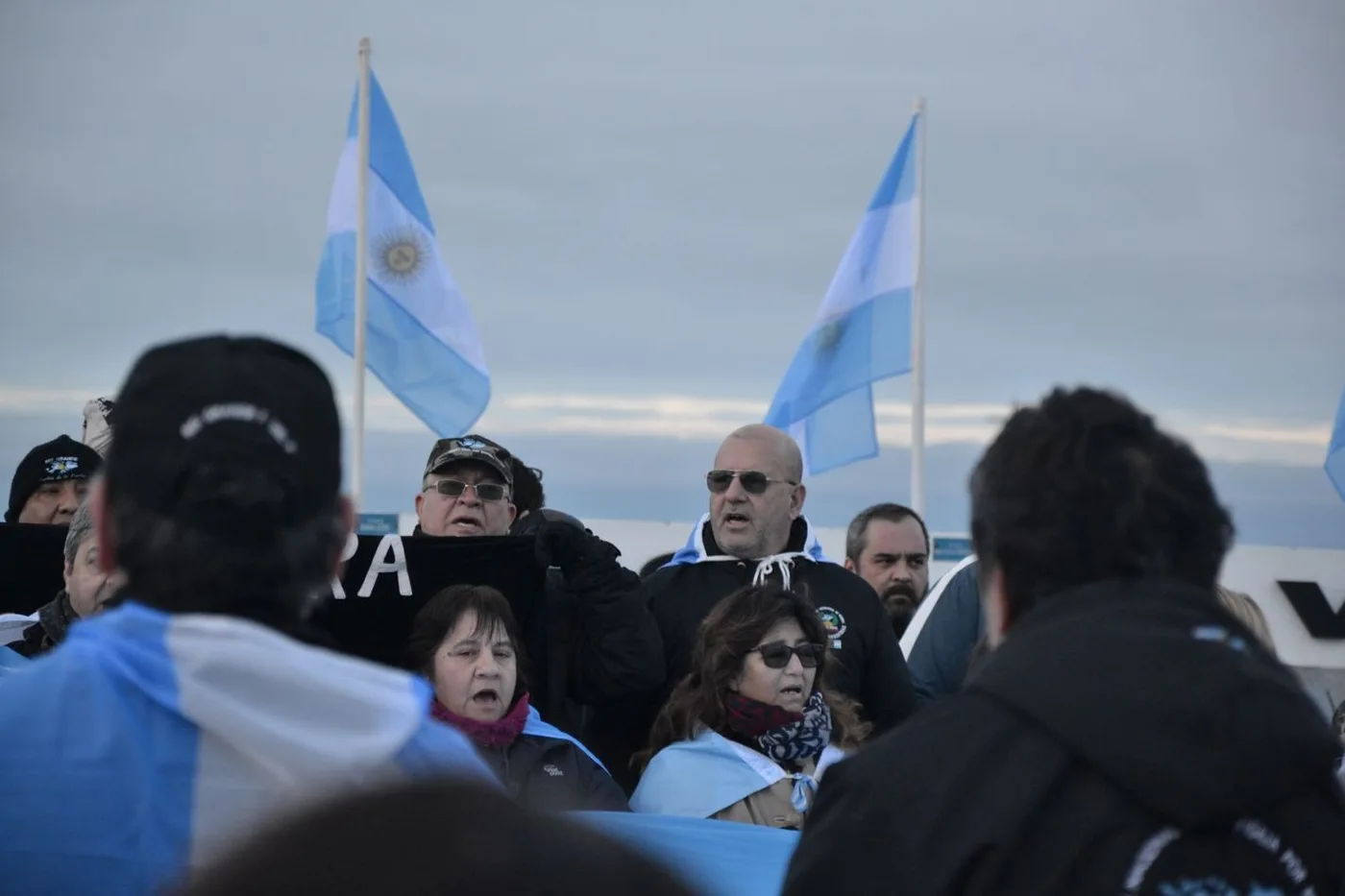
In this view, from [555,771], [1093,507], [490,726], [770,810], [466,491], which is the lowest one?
[770,810]

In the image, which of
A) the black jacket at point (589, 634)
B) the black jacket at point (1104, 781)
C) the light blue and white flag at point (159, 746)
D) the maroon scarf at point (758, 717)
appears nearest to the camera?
the light blue and white flag at point (159, 746)

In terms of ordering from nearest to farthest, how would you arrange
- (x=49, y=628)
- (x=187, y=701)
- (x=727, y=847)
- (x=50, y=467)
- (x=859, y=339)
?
1. (x=187, y=701)
2. (x=727, y=847)
3. (x=49, y=628)
4. (x=50, y=467)
5. (x=859, y=339)

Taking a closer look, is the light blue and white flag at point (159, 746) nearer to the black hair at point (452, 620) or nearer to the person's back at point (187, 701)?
the person's back at point (187, 701)

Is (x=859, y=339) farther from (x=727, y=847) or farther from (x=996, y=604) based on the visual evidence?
(x=996, y=604)

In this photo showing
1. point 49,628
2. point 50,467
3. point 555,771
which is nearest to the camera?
point 49,628

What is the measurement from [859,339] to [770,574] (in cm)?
635

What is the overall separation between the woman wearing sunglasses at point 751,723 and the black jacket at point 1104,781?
2.73m

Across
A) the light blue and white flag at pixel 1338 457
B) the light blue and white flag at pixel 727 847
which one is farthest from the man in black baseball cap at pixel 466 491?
the light blue and white flag at pixel 1338 457

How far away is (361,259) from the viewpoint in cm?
1073

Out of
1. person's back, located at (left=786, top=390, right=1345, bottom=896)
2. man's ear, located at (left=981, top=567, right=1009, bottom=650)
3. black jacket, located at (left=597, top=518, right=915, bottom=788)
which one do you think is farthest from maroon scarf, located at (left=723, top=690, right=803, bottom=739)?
person's back, located at (left=786, top=390, right=1345, bottom=896)

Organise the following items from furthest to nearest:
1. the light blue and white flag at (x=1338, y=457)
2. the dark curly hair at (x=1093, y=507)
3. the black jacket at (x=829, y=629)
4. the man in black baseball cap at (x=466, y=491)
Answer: the light blue and white flag at (x=1338, y=457) → the man in black baseball cap at (x=466, y=491) → the black jacket at (x=829, y=629) → the dark curly hair at (x=1093, y=507)

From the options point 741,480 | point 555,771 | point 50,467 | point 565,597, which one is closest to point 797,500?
point 741,480

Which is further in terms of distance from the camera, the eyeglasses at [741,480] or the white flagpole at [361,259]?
the white flagpole at [361,259]

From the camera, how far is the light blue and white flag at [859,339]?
11.4 metres
